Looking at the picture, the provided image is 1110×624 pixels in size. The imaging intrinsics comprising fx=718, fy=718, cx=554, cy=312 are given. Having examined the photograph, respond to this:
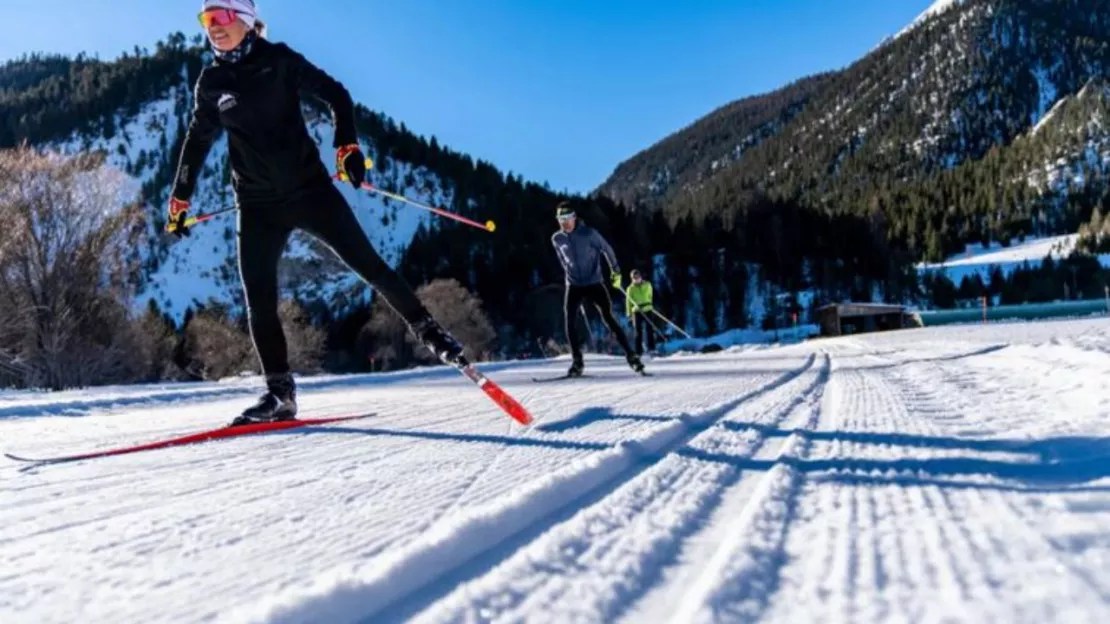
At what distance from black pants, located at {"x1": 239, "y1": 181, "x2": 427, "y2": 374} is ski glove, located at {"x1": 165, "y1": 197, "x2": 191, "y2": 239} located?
0.47 meters

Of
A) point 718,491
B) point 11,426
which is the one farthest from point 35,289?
point 718,491

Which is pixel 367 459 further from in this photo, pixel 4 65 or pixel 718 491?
pixel 4 65

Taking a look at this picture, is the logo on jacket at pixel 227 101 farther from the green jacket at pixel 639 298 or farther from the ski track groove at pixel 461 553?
the green jacket at pixel 639 298

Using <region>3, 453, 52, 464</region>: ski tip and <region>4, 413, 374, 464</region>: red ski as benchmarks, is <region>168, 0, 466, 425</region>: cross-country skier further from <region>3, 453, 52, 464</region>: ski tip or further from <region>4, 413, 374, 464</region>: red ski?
<region>3, 453, 52, 464</region>: ski tip

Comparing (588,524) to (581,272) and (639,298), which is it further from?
(639,298)

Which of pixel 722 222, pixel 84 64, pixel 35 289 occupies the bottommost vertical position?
pixel 35 289

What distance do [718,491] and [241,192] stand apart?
2962mm

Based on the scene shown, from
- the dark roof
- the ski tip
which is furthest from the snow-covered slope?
the ski tip

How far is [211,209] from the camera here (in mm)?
96375

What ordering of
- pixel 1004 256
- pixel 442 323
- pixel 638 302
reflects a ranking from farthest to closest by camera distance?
pixel 1004 256 < pixel 442 323 < pixel 638 302

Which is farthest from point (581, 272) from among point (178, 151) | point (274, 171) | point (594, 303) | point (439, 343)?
point (178, 151)

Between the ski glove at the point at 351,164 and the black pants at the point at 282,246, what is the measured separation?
147 millimetres

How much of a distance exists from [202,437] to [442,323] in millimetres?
44907

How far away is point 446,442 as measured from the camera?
2721 mm
